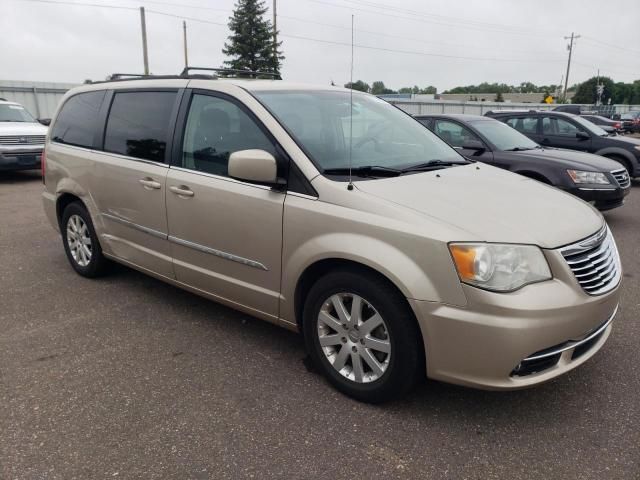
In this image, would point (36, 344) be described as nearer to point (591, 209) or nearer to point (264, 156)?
point (264, 156)

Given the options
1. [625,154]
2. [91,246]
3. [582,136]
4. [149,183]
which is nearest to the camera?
[149,183]

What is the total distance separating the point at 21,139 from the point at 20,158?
0.41 meters

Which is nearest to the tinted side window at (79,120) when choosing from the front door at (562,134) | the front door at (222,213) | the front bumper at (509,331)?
the front door at (222,213)

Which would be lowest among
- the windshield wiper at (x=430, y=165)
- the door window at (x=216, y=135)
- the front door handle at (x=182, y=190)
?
the front door handle at (x=182, y=190)

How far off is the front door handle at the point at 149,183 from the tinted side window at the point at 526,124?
8.54 metres


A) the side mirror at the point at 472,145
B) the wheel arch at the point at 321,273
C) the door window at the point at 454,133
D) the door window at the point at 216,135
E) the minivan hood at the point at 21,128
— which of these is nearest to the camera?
the wheel arch at the point at 321,273

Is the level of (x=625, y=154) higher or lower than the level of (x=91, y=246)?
higher

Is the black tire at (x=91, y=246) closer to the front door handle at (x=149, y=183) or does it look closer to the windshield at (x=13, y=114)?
the front door handle at (x=149, y=183)

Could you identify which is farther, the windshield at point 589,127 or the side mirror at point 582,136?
the windshield at point 589,127

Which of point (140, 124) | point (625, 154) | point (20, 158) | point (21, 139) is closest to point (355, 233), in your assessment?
point (140, 124)

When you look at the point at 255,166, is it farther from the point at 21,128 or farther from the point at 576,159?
the point at 21,128

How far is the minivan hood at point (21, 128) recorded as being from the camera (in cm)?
1085

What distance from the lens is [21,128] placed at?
36.7 feet

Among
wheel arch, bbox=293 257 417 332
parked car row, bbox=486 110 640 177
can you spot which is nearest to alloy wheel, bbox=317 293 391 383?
wheel arch, bbox=293 257 417 332
